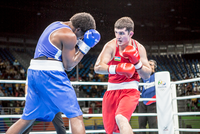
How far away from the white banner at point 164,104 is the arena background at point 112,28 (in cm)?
644

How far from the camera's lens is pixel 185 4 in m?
13.1

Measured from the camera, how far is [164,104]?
3.14m

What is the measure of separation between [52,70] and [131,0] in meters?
11.4

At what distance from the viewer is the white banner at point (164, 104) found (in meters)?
3.09

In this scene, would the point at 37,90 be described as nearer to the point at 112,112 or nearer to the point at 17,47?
the point at 112,112

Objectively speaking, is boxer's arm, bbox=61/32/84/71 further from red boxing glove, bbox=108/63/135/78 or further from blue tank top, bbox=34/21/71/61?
red boxing glove, bbox=108/63/135/78

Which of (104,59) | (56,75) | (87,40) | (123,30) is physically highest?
(123,30)

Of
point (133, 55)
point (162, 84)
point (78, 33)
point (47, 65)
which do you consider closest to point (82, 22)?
point (78, 33)

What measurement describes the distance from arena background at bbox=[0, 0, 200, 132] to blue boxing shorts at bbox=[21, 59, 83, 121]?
7.65 meters

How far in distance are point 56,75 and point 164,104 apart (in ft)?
6.14

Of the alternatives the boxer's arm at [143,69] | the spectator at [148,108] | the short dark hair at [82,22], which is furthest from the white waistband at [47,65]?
the spectator at [148,108]

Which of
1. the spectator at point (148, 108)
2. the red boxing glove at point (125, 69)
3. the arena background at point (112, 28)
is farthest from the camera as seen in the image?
the arena background at point (112, 28)

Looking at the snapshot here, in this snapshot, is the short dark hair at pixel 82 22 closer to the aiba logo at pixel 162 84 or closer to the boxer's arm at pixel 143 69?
the boxer's arm at pixel 143 69

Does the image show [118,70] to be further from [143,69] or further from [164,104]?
[164,104]
